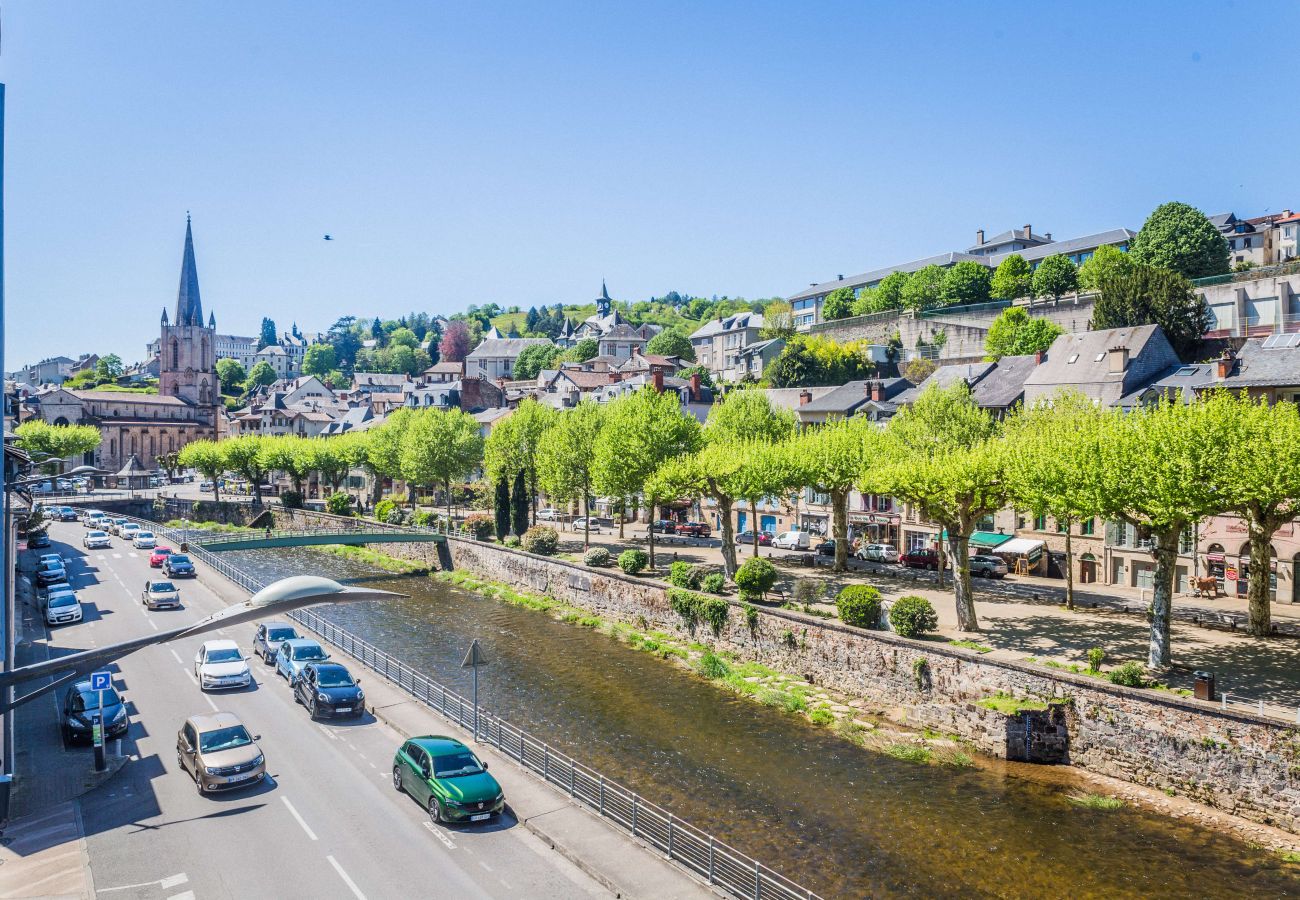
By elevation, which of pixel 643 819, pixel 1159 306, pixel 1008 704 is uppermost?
pixel 1159 306

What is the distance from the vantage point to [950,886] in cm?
1991

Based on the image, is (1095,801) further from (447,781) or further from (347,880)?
(347,880)

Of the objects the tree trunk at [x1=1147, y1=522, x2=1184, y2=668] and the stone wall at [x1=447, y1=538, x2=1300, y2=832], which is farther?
the tree trunk at [x1=1147, y1=522, x2=1184, y2=668]

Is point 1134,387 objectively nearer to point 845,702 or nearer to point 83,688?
point 845,702

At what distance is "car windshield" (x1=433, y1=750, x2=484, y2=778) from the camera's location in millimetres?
19359

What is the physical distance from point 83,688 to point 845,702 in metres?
25.7

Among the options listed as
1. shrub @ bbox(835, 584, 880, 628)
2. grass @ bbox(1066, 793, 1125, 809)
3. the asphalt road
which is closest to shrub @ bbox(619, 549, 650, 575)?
shrub @ bbox(835, 584, 880, 628)

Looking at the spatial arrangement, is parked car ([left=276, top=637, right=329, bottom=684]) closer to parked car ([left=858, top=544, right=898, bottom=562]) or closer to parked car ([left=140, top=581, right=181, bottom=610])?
parked car ([left=140, top=581, right=181, bottom=610])

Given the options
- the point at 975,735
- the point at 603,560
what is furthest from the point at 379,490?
the point at 975,735

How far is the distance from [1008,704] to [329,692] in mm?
21850

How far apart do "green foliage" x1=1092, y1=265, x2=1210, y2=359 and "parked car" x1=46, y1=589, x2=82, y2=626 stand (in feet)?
221

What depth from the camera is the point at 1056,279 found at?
83312 millimetres

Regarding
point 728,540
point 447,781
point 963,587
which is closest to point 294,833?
point 447,781

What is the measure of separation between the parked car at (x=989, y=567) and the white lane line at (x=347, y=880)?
37.6 meters
